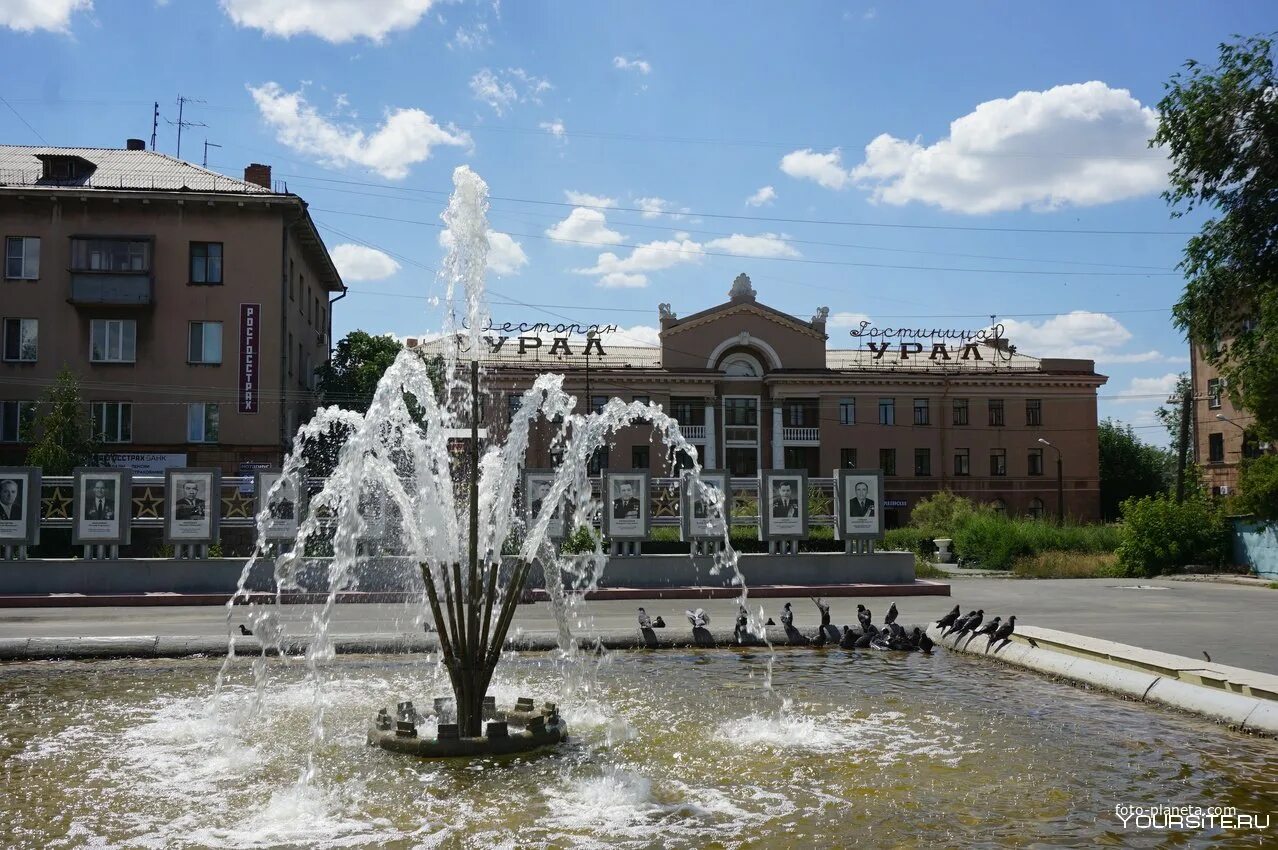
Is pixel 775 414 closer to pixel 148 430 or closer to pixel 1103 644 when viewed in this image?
pixel 148 430

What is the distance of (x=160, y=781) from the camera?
7301 millimetres

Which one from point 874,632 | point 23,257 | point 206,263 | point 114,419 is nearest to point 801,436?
point 206,263

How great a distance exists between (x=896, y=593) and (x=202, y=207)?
29012mm

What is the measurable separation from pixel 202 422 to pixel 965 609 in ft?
95.0

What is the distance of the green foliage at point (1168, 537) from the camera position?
103 ft

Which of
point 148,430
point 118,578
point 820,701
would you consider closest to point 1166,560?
point 820,701

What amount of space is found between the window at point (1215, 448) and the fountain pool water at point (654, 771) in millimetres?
49907

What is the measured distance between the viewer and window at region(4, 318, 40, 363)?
3756cm

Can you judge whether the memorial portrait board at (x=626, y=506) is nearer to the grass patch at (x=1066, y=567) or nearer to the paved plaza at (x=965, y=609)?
the paved plaza at (x=965, y=609)

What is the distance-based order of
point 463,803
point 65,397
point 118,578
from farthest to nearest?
point 65,397, point 118,578, point 463,803

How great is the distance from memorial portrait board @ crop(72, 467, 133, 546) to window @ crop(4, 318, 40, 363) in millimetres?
18745

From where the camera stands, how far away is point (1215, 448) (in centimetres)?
5466

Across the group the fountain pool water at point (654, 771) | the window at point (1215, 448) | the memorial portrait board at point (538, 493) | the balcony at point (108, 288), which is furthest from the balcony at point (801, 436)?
the fountain pool water at point (654, 771)

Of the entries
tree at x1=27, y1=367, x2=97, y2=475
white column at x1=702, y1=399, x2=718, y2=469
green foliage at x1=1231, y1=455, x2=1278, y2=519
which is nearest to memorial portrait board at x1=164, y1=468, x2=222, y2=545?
tree at x1=27, y1=367, x2=97, y2=475
